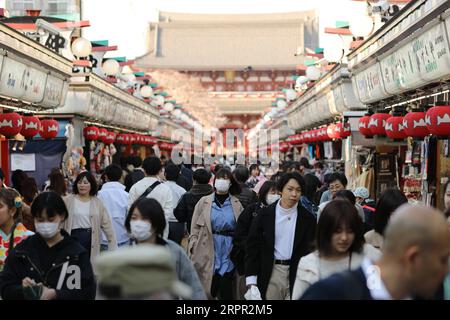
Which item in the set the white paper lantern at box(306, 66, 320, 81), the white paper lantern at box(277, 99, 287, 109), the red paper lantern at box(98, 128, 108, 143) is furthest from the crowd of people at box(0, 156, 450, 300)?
the white paper lantern at box(277, 99, 287, 109)

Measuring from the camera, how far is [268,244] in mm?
A: 6734

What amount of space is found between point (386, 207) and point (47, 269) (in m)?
2.53

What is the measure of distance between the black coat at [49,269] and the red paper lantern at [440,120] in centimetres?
543

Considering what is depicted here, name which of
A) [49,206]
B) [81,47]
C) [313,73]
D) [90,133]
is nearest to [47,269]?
[49,206]

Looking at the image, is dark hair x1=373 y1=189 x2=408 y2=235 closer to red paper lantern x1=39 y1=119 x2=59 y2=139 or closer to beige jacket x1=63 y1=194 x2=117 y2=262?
beige jacket x1=63 y1=194 x2=117 y2=262

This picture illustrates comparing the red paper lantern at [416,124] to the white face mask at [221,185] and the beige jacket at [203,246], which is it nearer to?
the white face mask at [221,185]

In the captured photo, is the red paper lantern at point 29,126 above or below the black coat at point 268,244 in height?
above

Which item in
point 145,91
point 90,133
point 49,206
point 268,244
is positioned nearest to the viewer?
point 49,206

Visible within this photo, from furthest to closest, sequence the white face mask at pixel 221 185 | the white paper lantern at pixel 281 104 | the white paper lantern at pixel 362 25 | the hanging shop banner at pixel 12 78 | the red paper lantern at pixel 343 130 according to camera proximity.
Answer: the white paper lantern at pixel 281 104, the red paper lantern at pixel 343 130, the white paper lantern at pixel 362 25, the hanging shop banner at pixel 12 78, the white face mask at pixel 221 185

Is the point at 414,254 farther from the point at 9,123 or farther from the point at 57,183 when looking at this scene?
the point at 9,123

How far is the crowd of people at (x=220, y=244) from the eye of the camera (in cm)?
313

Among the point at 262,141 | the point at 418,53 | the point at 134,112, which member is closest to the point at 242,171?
the point at 418,53

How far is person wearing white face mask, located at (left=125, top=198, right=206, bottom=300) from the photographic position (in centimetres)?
511

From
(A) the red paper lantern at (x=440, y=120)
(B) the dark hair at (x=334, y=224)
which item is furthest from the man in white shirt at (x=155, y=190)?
(B) the dark hair at (x=334, y=224)
